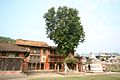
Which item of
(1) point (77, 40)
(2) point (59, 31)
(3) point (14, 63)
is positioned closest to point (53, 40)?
(2) point (59, 31)

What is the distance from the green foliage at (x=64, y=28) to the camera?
55.6 metres

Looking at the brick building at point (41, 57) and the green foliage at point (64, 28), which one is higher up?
the green foliage at point (64, 28)

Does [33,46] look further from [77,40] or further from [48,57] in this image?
[77,40]

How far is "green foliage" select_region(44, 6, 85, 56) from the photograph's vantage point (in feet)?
182

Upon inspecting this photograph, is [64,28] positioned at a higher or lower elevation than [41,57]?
higher

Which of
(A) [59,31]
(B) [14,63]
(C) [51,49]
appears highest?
(A) [59,31]

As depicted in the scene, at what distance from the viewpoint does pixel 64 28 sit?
55.9m

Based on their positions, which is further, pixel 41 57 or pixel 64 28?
pixel 41 57

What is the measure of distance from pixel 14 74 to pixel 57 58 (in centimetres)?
2964

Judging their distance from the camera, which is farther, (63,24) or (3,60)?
(63,24)

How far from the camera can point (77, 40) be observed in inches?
2286

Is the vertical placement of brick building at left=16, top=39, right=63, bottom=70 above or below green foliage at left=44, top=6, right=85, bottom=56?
below

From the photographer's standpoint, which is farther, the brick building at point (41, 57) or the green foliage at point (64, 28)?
the brick building at point (41, 57)

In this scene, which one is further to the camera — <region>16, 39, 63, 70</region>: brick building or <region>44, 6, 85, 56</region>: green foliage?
<region>16, 39, 63, 70</region>: brick building
